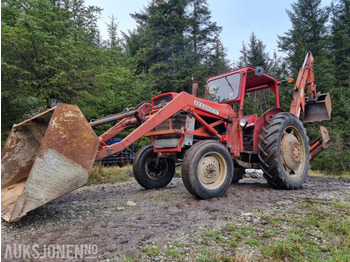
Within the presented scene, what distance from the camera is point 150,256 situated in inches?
92.0

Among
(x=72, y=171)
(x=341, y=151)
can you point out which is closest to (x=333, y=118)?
(x=341, y=151)

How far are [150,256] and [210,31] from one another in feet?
71.0

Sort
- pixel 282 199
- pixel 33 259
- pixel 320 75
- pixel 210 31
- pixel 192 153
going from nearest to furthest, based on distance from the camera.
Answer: pixel 33 259 < pixel 192 153 < pixel 282 199 < pixel 320 75 < pixel 210 31

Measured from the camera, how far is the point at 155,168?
6000 millimetres

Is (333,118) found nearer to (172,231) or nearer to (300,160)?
(300,160)

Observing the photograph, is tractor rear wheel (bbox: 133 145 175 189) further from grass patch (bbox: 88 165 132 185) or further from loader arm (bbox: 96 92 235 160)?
grass patch (bbox: 88 165 132 185)

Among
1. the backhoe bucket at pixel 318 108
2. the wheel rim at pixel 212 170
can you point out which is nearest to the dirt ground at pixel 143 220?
the wheel rim at pixel 212 170

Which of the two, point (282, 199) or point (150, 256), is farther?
point (282, 199)

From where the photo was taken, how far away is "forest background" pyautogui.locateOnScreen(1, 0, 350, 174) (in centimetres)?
891

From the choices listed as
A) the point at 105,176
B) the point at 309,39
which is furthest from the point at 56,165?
the point at 309,39

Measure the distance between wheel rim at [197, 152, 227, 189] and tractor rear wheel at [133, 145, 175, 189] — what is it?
1.55m

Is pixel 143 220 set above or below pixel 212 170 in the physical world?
below

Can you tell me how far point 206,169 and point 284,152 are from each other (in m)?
2.04
